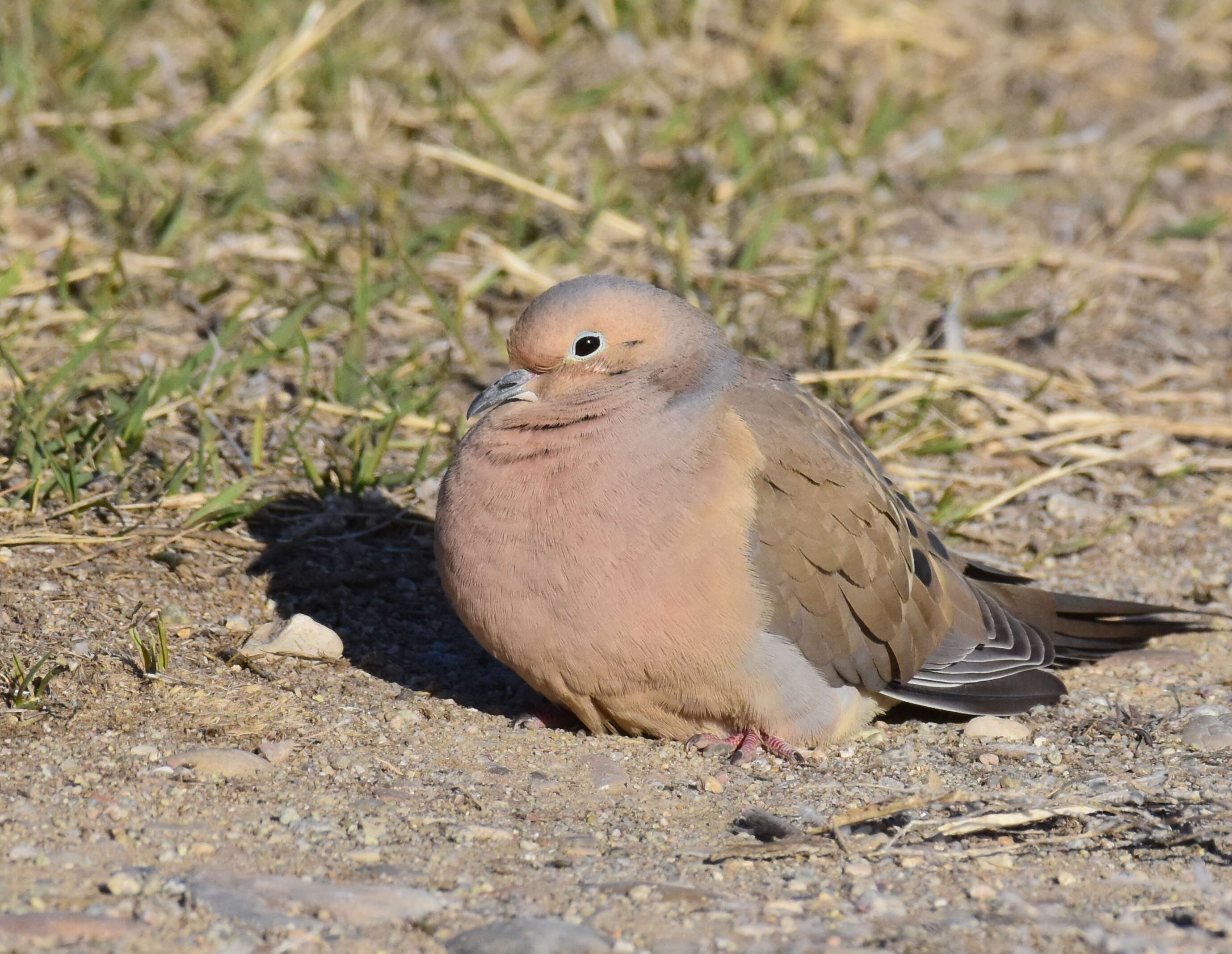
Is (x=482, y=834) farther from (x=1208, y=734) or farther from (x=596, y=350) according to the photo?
(x=1208, y=734)

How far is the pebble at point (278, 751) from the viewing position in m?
3.41

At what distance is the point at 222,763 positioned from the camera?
10.9 ft

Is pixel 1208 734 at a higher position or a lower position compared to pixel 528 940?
lower

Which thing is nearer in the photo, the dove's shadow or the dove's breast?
the dove's breast

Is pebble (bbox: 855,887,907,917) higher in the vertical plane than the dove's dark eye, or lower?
lower

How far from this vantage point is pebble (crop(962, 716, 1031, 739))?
13.3 ft

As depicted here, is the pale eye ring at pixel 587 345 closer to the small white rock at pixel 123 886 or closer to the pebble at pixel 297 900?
the pebble at pixel 297 900

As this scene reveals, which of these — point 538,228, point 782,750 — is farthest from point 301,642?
point 538,228

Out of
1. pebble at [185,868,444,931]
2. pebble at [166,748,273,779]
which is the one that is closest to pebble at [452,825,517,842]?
pebble at [185,868,444,931]

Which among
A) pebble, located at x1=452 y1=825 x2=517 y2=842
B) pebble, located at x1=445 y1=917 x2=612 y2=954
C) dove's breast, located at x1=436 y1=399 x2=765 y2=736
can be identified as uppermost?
dove's breast, located at x1=436 y1=399 x2=765 y2=736

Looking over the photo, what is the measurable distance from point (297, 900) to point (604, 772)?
1028mm

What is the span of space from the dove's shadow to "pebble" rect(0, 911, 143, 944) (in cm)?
152

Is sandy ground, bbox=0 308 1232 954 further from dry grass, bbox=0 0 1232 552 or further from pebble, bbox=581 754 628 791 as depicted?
dry grass, bbox=0 0 1232 552

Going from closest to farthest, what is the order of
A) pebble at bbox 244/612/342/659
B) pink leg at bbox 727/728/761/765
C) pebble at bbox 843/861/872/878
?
pebble at bbox 843/861/872/878 → pink leg at bbox 727/728/761/765 → pebble at bbox 244/612/342/659
